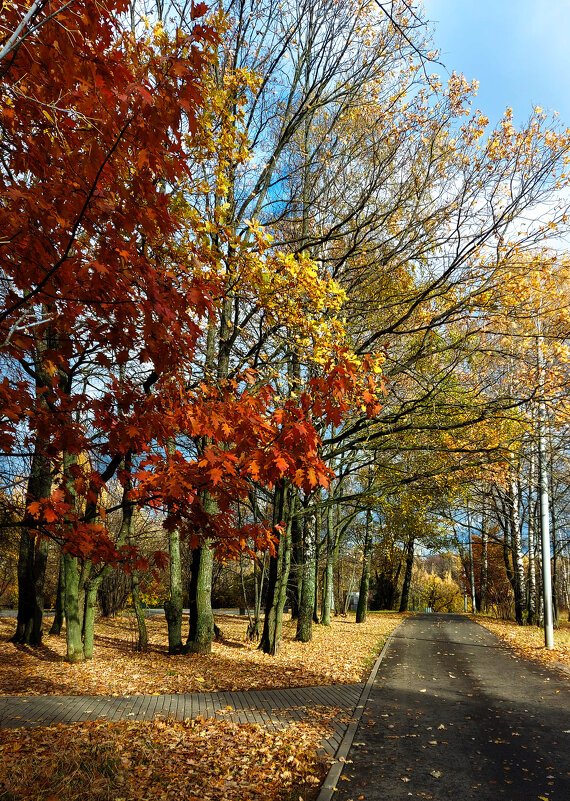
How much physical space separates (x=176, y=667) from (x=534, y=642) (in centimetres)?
1126

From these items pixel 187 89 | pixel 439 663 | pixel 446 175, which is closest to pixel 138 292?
pixel 187 89

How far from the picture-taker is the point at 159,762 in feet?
16.5

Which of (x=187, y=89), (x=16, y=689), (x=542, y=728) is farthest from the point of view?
(x=16, y=689)

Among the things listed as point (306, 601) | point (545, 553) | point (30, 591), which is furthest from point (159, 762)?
point (545, 553)

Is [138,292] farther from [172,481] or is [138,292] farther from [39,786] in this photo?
[39,786]

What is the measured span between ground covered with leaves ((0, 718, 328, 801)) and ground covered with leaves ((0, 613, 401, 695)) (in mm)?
2664

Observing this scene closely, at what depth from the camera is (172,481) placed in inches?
159

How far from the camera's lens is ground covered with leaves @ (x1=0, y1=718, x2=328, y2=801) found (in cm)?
427

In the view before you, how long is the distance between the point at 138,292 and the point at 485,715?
7697 millimetres

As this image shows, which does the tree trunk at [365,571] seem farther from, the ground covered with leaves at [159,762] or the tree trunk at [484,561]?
the ground covered with leaves at [159,762]

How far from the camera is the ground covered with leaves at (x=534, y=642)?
510 inches

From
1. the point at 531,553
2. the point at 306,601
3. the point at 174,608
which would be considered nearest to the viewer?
the point at 174,608

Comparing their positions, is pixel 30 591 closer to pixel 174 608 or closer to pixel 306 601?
pixel 174 608

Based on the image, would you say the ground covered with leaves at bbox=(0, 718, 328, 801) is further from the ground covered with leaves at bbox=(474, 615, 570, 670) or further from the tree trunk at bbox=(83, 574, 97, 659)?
the ground covered with leaves at bbox=(474, 615, 570, 670)
